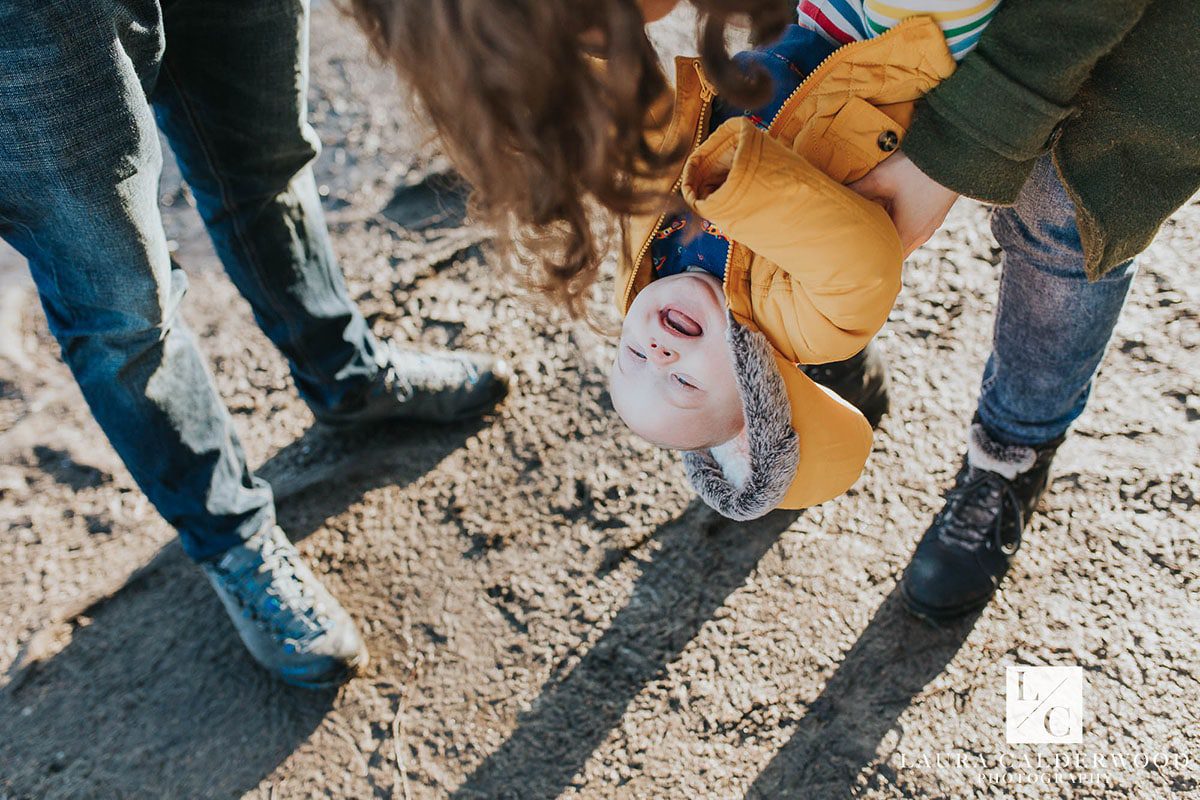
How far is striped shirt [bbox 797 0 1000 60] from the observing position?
0.93 m

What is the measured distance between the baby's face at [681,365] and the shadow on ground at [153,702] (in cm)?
94

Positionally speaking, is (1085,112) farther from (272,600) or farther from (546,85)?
(272,600)

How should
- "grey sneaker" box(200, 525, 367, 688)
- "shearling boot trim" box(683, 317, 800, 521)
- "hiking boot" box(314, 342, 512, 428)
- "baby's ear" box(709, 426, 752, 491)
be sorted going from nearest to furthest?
"shearling boot trim" box(683, 317, 800, 521) < "baby's ear" box(709, 426, 752, 491) < "grey sneaker" box(200, 525, 367, 688) < "hiking boot" box(314, 342, 512, 428)

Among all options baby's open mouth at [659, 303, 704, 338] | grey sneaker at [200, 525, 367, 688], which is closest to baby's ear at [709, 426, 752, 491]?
baby's open mouth at [659, 303, 704, 338]

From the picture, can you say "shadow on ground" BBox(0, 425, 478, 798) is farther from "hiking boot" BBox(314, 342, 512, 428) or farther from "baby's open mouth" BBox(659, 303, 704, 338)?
"baby's open mouth" BBox(659, 303, 704, 338)

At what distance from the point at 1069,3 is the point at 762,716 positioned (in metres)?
1.13

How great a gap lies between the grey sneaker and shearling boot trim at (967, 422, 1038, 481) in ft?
3.83

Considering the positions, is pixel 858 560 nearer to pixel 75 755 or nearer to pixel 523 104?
pixel 523 104

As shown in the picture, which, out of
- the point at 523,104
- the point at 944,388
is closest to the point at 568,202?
the point at 523,104

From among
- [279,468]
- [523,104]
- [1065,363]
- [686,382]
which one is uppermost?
[523,104]

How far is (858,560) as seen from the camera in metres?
1.71

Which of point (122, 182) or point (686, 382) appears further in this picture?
point (122, 182)

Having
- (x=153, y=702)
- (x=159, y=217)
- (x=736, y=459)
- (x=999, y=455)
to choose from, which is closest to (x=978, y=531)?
(x=999, y=455)

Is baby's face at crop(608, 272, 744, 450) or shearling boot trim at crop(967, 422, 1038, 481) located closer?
baby's face at crop(608, 272, 744, 450)
